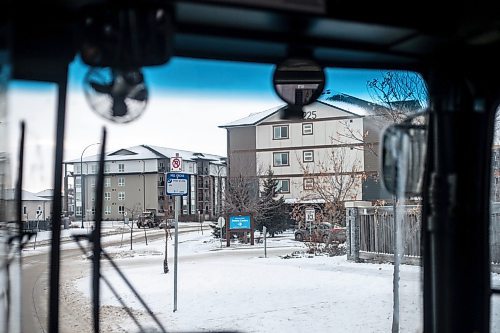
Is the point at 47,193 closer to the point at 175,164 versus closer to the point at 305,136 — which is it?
the point at 175,164

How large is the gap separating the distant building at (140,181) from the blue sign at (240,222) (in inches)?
334

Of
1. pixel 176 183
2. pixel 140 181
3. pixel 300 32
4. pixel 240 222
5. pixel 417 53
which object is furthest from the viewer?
pixel 240 222

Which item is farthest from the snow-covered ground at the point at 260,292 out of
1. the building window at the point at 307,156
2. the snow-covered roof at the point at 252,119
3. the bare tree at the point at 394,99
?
the building window at the point at 307,156

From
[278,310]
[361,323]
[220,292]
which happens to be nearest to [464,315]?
[361,323]

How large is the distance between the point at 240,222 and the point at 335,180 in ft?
12.9

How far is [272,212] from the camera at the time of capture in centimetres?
1263

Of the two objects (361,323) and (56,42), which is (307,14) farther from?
(361,323)

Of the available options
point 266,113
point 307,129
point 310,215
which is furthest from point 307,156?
point 310,215

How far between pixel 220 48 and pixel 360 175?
5792 millimetres

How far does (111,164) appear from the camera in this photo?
6.53 ft

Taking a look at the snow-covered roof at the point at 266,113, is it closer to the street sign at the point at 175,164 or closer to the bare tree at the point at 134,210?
the street sign at the point at 175,164

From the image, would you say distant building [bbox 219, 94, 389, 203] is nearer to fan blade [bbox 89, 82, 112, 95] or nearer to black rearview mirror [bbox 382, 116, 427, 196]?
black rearview mirror [bbox 382, 116, 427, 196]

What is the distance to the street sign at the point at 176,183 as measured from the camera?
3367 millimetres

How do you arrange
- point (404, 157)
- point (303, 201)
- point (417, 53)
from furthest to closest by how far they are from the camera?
point (303, 201) → point (417, 53) → point (404, 157)
